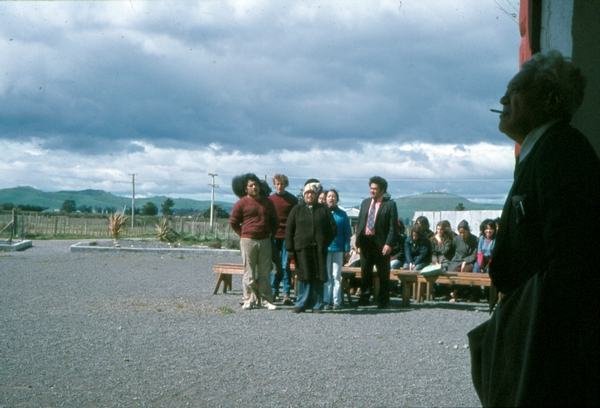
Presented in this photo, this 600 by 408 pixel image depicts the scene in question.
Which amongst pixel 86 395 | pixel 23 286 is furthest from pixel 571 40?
pixel 23 286

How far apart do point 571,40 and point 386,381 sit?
288 cm

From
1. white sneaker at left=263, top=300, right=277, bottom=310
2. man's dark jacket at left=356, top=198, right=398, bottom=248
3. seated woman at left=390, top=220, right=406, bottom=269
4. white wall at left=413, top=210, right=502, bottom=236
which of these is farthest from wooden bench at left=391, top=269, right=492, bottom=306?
white wall at left=413, top=210, right=502, bottom=236

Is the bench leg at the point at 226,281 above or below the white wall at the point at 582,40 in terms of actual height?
below

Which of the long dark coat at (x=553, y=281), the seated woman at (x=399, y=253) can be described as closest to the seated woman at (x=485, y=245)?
the seated woman at (x=399, y=253)

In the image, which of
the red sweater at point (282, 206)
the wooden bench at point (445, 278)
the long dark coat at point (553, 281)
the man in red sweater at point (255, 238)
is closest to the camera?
the long dark coat at point (553, 281)

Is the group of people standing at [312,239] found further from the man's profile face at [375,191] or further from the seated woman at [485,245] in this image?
the seated woman at [485,245]

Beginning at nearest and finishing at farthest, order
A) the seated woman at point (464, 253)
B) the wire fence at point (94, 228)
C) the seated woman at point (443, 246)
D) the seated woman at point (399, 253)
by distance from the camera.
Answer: the seated woman at point (464, 253) → the seated woman at point (399, 253) → the seated woman at point (443, 246) → the wire fence at point (94, 228)

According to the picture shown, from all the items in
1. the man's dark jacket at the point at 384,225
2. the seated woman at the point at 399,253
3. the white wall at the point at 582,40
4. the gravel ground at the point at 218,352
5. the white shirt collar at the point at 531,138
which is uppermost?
the white wall at the point at 582,40

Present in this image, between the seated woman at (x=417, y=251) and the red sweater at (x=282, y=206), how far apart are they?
2.54m

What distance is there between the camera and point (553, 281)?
6.64ft

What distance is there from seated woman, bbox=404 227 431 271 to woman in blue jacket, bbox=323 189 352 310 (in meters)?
2.29

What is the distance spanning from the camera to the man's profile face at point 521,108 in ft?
7.57

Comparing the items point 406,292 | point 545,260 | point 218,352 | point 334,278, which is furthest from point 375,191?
point 545,260

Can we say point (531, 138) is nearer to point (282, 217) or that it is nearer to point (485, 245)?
point (282, 217)
